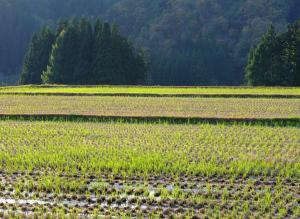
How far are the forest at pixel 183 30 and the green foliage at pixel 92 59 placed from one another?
15965 millimetres

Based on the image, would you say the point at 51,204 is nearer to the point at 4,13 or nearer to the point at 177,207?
the point at 177,207

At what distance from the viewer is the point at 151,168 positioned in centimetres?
890

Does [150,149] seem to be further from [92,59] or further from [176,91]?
[92,59]

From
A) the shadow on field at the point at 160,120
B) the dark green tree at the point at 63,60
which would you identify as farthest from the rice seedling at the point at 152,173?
the dark green tree at the point at 63,60

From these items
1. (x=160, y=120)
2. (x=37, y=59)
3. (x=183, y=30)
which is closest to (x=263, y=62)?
(x=37, y=59)

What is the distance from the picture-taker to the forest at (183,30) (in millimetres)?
67625

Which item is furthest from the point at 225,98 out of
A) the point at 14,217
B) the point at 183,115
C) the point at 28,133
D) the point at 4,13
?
the point at 4,13

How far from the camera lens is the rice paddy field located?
6.74m

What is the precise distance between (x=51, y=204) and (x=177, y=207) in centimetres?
171

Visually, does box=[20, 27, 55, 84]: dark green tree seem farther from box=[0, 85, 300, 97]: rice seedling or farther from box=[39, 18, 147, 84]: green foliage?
box=[0, 85, 300, 97]: rice seedling

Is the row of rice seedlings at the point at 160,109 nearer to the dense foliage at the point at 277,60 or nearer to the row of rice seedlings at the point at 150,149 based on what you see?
the row of rice seedlings at the point at 150,149

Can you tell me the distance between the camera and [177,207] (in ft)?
22.2

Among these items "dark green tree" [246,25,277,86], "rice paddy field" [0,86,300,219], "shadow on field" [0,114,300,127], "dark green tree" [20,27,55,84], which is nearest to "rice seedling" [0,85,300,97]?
"shadow on field" [0,114,300,127]

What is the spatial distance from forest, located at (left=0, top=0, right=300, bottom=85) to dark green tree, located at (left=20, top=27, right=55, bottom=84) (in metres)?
15.6
